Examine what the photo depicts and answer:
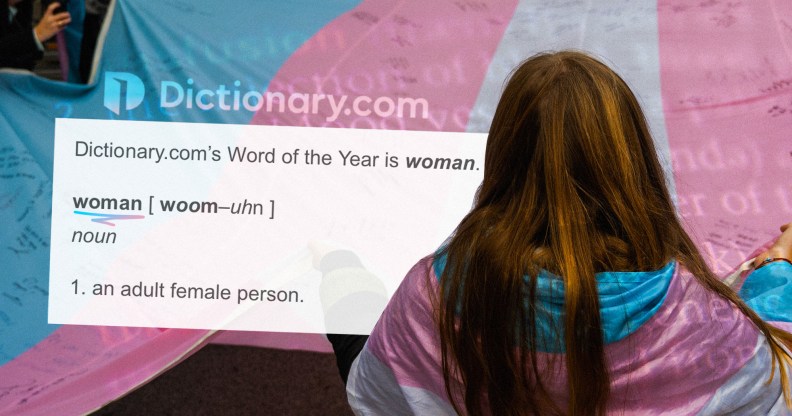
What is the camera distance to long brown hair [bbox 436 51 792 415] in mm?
1258

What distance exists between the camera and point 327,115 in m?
2.57

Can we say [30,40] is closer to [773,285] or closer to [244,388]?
[244,388]

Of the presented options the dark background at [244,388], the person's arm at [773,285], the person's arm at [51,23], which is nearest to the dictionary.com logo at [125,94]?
the person's arm at [51,23]

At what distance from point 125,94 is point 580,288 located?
5.90 feet

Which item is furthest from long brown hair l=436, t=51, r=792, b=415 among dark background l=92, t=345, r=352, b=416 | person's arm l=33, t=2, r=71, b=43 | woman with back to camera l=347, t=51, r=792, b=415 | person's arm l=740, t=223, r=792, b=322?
dark background l=92, t=345, r=352, b=416

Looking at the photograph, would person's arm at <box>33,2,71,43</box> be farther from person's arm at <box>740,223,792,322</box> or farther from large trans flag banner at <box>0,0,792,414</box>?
person's arm at <box>740,223,792,322</box>

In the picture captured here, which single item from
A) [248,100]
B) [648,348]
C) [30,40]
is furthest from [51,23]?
[648,348]

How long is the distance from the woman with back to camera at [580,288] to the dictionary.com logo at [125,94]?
59.9 inches

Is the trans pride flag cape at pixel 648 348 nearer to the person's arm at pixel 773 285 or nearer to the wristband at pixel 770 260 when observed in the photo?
the person's arm at pixel 773 285

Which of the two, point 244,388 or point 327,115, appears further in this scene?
point 244,388

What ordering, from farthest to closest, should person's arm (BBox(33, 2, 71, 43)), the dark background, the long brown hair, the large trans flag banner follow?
the dark background, person's arm (BBox(33, 2, 71, 43)), the large trans flag banner, the long brown hair

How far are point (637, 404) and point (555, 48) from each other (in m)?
1.46

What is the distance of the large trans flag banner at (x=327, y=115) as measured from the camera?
2537 millimetres

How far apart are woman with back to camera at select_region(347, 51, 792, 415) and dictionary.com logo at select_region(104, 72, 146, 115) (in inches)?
59.9
